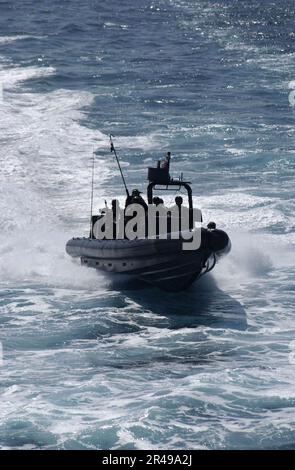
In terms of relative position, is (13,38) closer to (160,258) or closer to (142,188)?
(142,188)

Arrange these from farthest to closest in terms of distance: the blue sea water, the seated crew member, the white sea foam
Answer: the white sea foam → the seated crew member → the blue sea water

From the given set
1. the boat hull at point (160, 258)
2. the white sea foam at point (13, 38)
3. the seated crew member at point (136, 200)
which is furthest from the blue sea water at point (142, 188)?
the seated crew member at point (136, 200)

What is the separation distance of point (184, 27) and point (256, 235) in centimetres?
3103

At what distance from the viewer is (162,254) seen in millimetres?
19234

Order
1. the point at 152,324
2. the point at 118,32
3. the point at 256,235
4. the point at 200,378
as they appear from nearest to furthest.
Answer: the point at 200,378, the point at 152,324, the point at 256,235, the point at 118,32

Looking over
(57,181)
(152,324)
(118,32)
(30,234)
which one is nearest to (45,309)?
(152,324)

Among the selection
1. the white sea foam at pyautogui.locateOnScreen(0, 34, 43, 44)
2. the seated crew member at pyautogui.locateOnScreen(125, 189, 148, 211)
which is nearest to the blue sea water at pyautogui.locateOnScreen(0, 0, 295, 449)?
the white sea foam at pyautogui.locateOnScreen(0, 34, 43, 44)

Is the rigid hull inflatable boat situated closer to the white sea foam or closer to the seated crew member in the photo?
the seated crew member

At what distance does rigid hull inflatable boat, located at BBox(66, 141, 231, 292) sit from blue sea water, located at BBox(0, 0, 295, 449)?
0.47 metres

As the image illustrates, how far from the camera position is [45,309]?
1903 centimetres

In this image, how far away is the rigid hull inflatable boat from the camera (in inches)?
746

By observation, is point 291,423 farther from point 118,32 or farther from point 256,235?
point 118,32

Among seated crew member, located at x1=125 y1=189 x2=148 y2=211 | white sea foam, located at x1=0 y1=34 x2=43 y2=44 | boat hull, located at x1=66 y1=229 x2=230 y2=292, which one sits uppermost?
white sea foam, located at x1=0 y1=34 x2=43 y2=44
